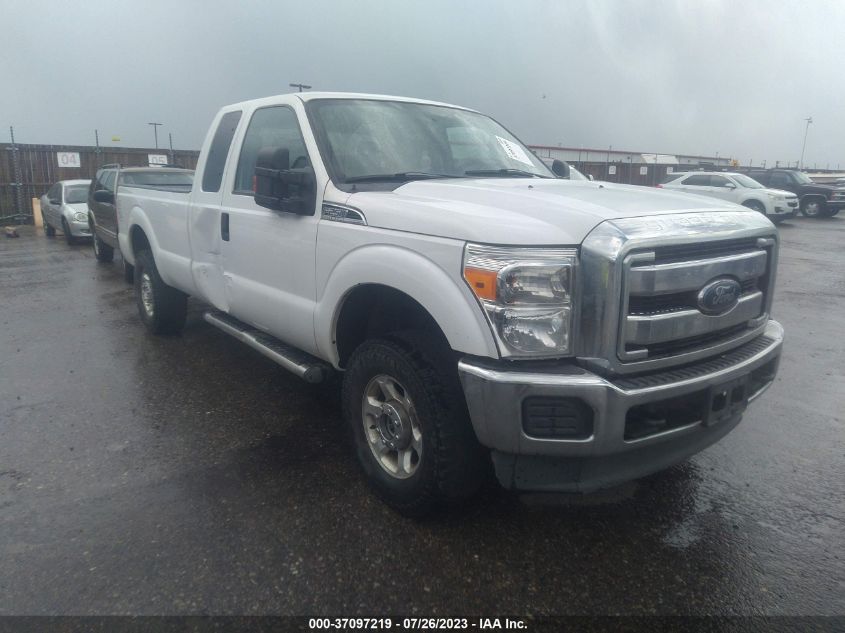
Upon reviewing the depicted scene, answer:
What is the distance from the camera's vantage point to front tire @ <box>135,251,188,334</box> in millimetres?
6141

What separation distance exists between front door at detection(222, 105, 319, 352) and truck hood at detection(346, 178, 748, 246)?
1.91 ft

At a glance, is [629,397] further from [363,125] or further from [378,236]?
[363,125]

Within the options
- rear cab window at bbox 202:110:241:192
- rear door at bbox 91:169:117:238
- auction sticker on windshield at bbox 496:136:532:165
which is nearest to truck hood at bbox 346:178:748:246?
auction sticker on windshield at bbox 496:136:532:165

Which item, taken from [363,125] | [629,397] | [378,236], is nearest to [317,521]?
[378,236]

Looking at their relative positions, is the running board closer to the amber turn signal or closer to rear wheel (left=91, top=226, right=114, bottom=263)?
the amber turn signal

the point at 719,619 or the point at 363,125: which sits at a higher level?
the point at 363,125

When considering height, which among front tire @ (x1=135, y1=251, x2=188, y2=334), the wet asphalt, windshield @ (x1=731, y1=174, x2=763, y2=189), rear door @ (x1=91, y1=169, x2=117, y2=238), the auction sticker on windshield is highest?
the auction sticker on windshield

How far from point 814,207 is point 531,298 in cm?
2652

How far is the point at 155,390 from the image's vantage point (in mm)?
4938

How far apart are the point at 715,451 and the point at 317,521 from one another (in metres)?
2.46

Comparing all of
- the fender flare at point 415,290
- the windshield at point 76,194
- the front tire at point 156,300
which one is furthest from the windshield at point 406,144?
the windshield at point 76,194

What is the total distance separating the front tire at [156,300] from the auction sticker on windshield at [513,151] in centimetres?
352

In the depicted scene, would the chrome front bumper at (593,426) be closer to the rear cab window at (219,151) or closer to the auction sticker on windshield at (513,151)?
the auction sticker on windshield at (513,151)

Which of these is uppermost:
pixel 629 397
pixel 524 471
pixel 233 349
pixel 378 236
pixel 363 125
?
pixel 363 125
